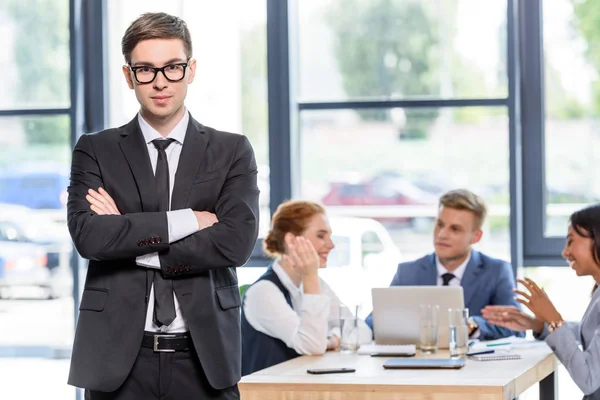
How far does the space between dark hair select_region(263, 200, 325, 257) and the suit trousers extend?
202 centimetres

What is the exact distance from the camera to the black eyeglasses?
7.87 feet

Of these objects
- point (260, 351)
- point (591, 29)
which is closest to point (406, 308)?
point (260, 351)

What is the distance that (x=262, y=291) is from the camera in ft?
13.2

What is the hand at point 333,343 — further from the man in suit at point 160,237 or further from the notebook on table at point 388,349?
the man in suit at point 160,237

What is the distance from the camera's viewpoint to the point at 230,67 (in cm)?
571

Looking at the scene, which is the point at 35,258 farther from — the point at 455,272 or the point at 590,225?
the point at 590,225

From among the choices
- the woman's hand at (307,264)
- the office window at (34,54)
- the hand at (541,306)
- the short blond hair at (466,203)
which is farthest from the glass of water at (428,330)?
the office window at (34,54)

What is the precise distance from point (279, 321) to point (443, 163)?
1.98 m

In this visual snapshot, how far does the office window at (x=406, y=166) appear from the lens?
5434mm

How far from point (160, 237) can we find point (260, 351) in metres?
1.68

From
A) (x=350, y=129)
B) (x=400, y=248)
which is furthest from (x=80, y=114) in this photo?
(x=400, y=248)

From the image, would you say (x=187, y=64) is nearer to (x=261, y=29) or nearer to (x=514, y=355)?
(x=514, y=355)

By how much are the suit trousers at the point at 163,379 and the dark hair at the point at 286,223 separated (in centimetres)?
202

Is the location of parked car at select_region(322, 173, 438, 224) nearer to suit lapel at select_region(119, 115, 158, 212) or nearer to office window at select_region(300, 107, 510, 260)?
office window at select_region(300, 107, 510, 260)
